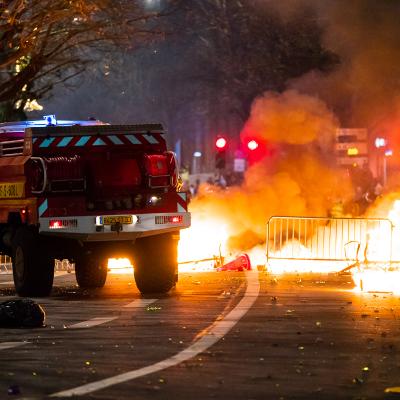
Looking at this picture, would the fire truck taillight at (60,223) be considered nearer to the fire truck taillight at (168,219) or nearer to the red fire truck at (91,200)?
the red fire truck at (91,200)

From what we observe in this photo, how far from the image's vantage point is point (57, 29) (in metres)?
32.1

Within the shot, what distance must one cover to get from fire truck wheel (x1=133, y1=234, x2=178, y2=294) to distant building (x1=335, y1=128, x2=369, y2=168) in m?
22.6

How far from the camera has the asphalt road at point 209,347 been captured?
9094 millimetres

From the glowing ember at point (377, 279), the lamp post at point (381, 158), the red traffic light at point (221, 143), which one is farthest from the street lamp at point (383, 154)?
the glowing ember at point (377, 279)

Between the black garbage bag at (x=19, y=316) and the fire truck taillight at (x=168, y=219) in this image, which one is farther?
the fire truck taillight at (x=168, y=219)

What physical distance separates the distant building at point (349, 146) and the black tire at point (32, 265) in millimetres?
23325

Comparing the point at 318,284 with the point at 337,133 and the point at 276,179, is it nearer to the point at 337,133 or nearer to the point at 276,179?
the point at 276,179

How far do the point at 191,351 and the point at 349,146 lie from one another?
31.4 meters

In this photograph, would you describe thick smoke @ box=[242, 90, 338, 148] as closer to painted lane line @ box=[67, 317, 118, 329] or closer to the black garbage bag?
painted lane line @ box=[67, 317, 118, 329]

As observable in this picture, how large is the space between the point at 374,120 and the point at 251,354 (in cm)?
3501

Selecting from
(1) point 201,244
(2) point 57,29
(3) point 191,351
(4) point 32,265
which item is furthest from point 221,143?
(3) point 191,351

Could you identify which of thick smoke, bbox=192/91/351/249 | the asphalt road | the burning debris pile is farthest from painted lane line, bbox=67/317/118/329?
thick smoke, bbox=192/91/351/249

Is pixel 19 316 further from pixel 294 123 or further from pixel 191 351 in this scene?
pixel 294 123

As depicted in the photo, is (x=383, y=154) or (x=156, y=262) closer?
(x=156, y=262)
